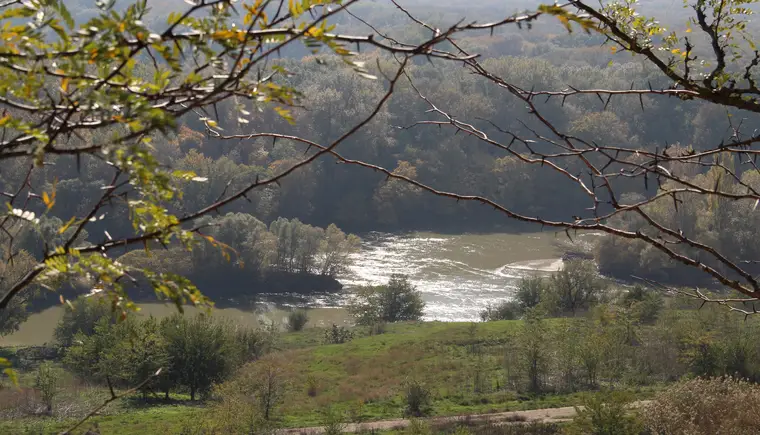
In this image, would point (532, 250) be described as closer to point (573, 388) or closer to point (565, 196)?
point (565, 196)

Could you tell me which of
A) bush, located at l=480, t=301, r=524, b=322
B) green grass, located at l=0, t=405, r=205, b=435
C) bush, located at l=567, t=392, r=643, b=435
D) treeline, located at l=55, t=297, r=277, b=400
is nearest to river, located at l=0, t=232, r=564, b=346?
bush, located at l=480, t=301, r=524, b=322

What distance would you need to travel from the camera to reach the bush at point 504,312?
34438mm

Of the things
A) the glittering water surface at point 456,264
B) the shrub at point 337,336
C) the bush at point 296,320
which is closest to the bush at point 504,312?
the glittering water surface at point 456,264

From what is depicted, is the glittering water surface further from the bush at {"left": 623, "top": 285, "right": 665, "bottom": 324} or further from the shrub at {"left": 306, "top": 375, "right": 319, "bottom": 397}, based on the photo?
the shrub at {"left": 306, "top": 375, "right": 319, "bottom": 397}

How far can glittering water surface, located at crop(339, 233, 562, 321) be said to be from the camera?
38428mm

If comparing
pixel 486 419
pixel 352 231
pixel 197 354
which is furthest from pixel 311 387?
pixel 352 231

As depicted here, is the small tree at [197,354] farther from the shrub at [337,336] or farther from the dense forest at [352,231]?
the shrub at [337,336]

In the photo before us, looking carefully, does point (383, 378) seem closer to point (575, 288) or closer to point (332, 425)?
point (332, 425)

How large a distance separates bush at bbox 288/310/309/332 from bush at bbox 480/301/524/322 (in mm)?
8426

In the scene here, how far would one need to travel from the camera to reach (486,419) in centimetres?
2048

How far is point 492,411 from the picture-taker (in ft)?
71.5

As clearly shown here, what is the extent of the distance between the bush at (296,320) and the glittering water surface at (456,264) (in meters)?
6.09

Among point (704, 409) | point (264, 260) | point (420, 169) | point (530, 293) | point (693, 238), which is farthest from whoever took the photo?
point (420, 169)

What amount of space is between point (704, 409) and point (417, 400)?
8.85 metres
